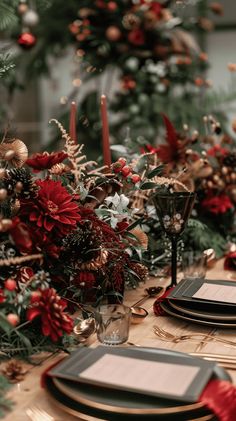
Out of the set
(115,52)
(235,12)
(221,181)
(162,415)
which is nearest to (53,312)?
(162,415)

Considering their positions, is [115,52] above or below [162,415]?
above

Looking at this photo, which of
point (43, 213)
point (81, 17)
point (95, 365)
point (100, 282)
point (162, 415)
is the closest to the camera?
point (162, 415)

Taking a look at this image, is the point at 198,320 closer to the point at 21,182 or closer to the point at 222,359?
the point at 222,359

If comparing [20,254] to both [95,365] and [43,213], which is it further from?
[95,365]

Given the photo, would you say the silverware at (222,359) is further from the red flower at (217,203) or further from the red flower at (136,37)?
the red flower at (136,37)

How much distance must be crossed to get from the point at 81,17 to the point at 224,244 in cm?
179

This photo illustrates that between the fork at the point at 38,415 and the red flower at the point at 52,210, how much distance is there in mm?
331

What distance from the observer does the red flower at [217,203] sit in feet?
5.61

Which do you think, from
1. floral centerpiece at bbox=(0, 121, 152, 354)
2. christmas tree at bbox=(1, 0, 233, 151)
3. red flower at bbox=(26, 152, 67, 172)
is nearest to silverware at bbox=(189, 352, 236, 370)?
floral centerpiece at bbox=(0, 121, 152, 354)

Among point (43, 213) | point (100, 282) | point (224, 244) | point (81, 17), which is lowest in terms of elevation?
point (224, 244)

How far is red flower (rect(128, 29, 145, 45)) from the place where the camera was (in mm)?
2965

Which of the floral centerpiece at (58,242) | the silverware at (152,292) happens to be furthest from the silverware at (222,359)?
the silverware at (152,292)

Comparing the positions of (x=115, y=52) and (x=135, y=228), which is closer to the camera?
(x=135, y=228)

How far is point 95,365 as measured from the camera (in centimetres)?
85
